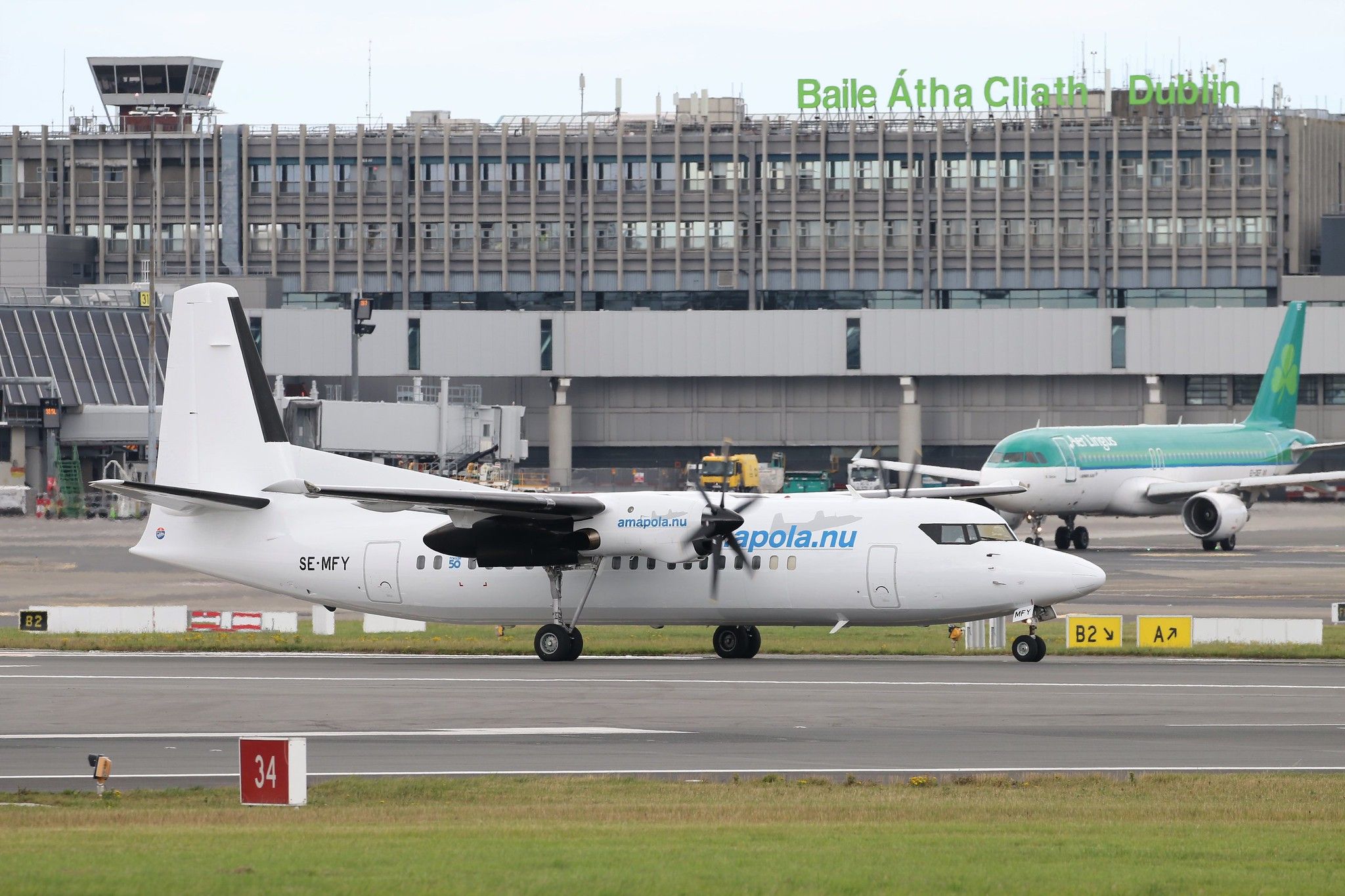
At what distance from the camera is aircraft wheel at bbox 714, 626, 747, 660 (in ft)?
106

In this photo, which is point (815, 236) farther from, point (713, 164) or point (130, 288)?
point (130, 288)

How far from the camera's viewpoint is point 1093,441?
200 ft

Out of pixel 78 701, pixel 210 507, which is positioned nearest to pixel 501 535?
pixel 210 507

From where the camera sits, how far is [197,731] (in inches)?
867

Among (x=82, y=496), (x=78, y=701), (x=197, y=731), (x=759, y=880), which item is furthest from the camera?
(x=82, y=496)

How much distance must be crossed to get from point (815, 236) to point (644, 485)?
1889 centimetres

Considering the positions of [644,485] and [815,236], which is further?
[815,236]

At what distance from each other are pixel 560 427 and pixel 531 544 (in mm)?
69534

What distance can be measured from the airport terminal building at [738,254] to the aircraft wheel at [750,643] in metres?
64.7

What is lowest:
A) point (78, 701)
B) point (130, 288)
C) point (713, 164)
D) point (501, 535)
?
point (78, 701)

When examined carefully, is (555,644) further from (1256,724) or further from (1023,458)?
(1023,458)

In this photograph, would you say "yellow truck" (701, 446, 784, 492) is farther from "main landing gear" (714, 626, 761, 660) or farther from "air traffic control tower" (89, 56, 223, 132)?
"main landing gear" (714, 626, 761, 660)

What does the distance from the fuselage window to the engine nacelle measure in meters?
32.4

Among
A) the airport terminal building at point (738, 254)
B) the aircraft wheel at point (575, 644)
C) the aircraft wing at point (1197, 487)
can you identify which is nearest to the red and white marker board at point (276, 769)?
the aircraft wheel at point (575, 644)
